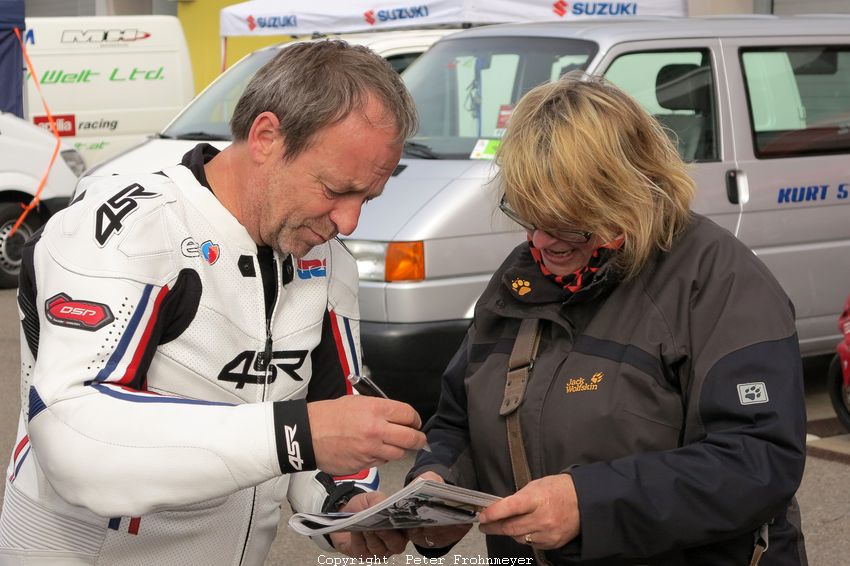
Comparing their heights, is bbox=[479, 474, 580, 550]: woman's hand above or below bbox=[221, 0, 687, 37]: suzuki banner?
above

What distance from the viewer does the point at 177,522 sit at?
2195mm

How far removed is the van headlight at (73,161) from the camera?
12109mm

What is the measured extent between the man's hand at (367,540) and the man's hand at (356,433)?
42 cm

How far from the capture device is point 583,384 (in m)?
2.21

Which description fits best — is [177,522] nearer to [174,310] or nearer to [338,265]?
[174,310]

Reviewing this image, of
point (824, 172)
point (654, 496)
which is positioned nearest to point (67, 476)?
point (654, 496)

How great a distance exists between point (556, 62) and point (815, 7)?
8.90 m

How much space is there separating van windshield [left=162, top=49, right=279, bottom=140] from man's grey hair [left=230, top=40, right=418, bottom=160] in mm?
6057

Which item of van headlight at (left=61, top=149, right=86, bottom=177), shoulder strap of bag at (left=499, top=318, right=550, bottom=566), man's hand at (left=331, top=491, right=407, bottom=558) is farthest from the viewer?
van headlight at (left=61, top=149, right=86, bottom=177)

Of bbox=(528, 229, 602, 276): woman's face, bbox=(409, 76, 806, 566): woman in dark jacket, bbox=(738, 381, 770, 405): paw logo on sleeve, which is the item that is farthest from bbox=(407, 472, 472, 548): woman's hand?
bbox=(738, 381, 770, 405): paw logo on sleeve

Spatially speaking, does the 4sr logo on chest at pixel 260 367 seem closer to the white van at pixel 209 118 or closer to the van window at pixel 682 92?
the van window at pixel 682 92

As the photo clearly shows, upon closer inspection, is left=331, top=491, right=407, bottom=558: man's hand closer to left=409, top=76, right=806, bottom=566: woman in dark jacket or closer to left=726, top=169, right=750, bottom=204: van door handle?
left=409, top=76, right=806, bottom=566: woman in dark jacket

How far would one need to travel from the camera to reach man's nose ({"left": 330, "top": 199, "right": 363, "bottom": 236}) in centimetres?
223

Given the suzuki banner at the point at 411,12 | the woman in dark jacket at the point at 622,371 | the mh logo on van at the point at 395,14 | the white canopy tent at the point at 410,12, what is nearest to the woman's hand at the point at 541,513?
the woman in dark jacket at the point at 622,371
